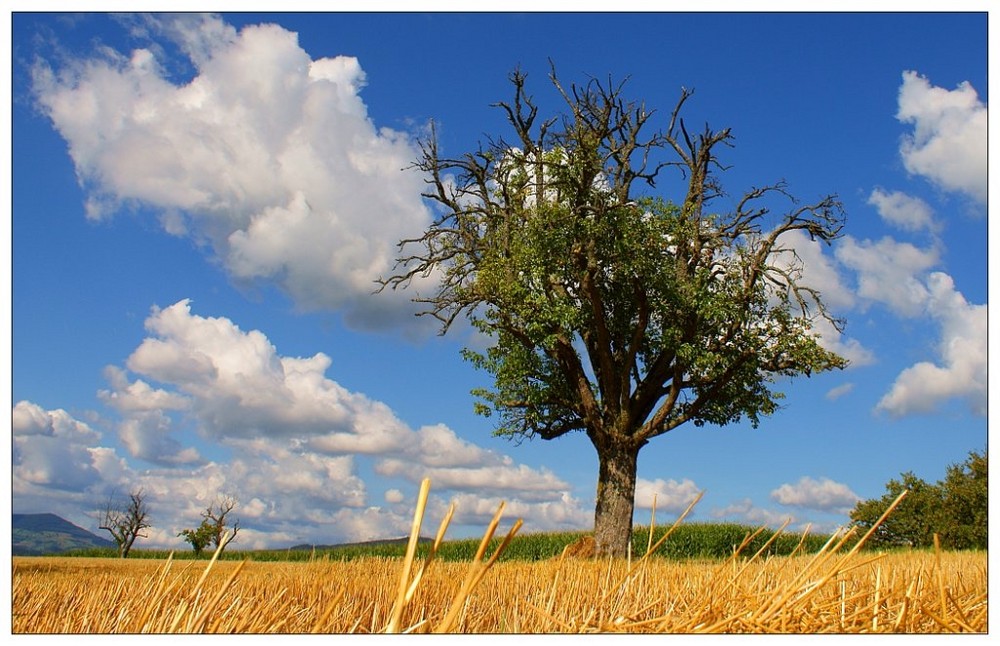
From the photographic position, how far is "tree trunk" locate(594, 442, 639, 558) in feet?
65.9

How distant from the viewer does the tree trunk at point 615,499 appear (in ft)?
65.9

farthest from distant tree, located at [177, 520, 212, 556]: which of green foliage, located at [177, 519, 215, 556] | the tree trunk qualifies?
the tree trunk

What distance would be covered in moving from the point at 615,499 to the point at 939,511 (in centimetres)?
1992

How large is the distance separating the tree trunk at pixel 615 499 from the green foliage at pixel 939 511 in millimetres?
15695

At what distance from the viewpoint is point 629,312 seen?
21.9 m

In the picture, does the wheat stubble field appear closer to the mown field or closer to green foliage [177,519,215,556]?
the mown field

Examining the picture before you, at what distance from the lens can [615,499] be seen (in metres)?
20.3

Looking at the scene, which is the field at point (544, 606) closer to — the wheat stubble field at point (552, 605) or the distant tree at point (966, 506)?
the wheat stubble field at point (552, 605)

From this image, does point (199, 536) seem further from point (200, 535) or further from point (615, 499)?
point (615, 499)

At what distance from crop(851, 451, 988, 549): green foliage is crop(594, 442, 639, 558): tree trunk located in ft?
51.5

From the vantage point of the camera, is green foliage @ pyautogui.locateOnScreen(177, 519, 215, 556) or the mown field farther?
green foliage @ pyautogui.locateOnScreen(177, 519, 215, 556)

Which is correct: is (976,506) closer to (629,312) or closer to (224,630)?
(629,312)

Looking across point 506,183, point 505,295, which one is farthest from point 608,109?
point 505,295
